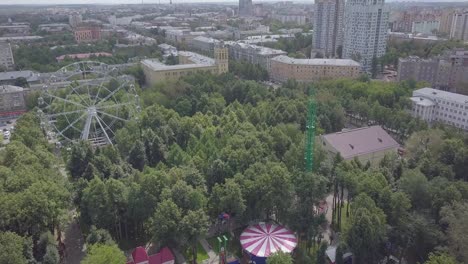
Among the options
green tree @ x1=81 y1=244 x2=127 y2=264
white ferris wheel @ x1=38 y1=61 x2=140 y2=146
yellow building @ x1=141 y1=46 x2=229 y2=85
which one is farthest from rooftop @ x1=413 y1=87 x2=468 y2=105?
green tree @ x1=81 y1=244 x2=127 y2=264

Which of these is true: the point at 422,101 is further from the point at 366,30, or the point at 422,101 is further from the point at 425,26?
the point at 425,26

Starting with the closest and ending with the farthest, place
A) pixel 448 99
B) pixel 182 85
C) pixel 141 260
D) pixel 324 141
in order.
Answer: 1. pixel 141 260
2. pixel 324 141
3. pixel 448 99
4. pixel 182 85

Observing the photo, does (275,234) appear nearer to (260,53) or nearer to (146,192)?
(146,192)

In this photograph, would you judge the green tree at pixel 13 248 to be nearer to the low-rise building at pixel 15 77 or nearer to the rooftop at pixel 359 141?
the rooftop at pixel 359 141

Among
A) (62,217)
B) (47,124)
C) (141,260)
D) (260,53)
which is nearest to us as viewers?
(141,260)

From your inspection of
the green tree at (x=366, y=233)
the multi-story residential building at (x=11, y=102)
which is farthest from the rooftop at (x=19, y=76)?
the green tree at (x=366, y=233)

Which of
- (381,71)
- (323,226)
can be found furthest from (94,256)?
(381,71)
